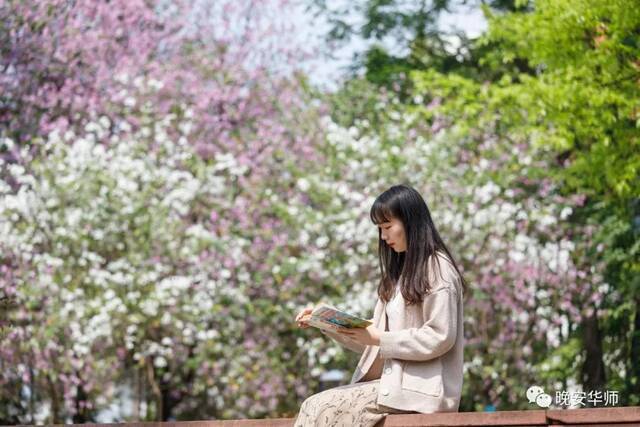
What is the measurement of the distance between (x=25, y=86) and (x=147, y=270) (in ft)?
8.49

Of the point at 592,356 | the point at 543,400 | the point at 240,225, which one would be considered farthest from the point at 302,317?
the point at 592,356

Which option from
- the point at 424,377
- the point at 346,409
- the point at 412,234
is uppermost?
the point at 412,234

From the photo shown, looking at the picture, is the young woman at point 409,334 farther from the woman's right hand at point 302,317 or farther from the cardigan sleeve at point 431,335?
the woman's right hand at point 302,317

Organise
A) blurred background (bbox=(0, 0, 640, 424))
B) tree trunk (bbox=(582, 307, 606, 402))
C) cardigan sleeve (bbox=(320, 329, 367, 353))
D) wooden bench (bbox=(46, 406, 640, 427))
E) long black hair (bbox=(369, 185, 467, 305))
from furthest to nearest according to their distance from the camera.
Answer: tree trunk (bbox=(582, 307, 606, 402)), blurred background (bbox=(0, 0, 640, 424)), cardigan sleeve (bbox=(320, 329, 367, 353)), long black hair (bbox=(369, 185, 467, 305)), wooden bench (bbox=(46, 406, 640, 427))

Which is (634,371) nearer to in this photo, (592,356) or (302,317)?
(592,356)

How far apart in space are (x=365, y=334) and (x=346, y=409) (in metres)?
0.27

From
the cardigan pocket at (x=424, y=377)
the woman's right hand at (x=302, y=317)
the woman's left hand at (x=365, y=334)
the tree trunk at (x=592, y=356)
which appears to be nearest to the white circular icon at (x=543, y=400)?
the cardigan pocket at (x=424, y=377)

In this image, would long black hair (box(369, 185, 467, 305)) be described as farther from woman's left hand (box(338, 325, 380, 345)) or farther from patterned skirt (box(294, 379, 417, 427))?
patterned skirt (box(294, 379, 417, 427))

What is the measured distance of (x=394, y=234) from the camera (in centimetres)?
411

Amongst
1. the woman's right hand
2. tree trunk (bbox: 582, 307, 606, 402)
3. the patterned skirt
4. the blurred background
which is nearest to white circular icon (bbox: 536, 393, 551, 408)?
the patterned skirt

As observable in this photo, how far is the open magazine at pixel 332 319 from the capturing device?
3906 mm

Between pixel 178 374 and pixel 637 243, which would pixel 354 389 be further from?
pixel 178 374

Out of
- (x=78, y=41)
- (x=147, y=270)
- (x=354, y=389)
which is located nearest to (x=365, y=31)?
(x=78, y=41)

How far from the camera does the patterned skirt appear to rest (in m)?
3.98
